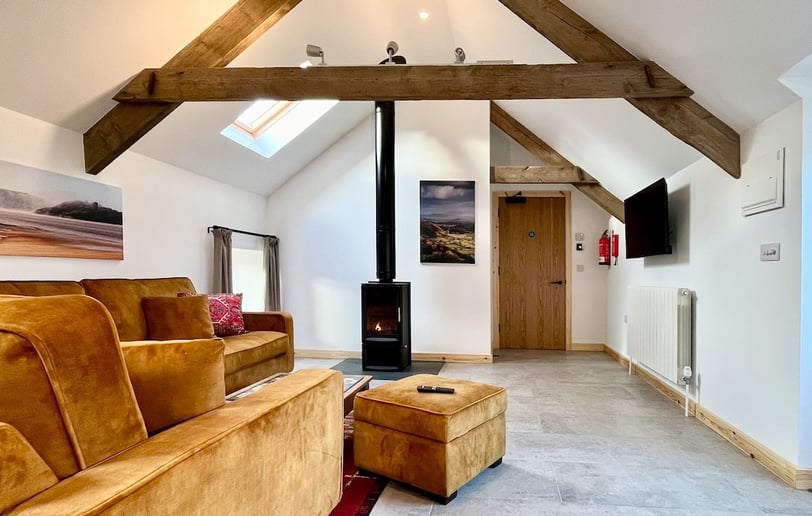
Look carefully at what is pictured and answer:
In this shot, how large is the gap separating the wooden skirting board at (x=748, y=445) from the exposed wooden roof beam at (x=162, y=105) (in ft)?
13.5

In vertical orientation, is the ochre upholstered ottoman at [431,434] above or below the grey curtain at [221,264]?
below

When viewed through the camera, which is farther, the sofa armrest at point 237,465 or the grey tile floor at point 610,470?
the grey tile floor at point 610,470

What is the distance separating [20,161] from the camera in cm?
280

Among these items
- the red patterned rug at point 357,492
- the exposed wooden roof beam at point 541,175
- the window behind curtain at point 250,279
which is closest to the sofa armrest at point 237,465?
the red patterned rug at point 357,492

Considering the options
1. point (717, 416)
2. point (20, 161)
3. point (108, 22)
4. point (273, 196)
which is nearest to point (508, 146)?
point (273, 196)

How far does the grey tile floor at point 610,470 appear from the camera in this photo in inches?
80.7

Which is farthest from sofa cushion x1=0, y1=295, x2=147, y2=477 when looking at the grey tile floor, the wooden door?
the wooden door

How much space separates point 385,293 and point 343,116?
2.23 metres

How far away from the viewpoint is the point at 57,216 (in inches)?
119

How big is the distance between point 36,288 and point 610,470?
3333mm

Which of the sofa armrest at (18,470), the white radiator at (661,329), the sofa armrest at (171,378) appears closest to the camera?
the sofa armrest at (18,470)

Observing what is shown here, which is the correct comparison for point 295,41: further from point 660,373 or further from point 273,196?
point 660,373

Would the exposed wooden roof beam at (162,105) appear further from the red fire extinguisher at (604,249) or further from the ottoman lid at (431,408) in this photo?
the red fire extinguisher at (604,249)

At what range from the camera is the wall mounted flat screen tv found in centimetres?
361
